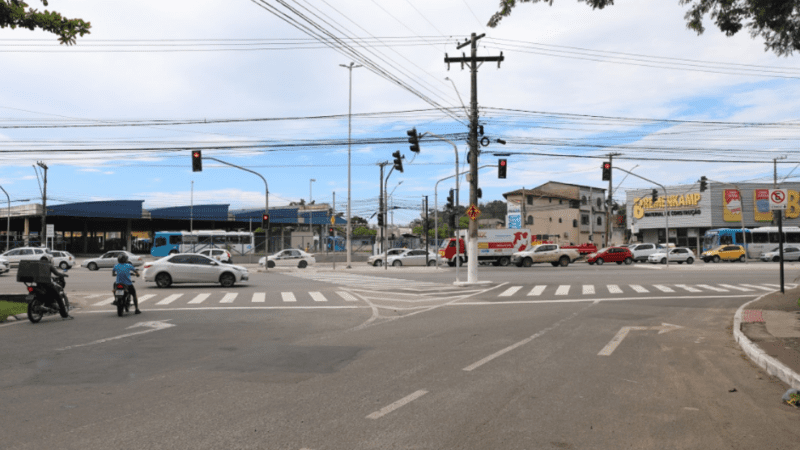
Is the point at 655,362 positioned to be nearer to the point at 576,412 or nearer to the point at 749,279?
the point at 576,412

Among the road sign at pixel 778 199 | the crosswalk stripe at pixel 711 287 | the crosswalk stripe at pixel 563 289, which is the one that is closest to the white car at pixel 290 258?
the crosswalk stripe at pixel 563 289

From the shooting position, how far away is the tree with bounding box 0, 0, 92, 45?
30.2 ft

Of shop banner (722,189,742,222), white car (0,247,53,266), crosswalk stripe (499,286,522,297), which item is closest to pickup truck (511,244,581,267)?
crosswalk stripe (499,286,522,297)

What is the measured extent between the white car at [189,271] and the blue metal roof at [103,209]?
42.5 meters

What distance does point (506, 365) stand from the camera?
8141 mm

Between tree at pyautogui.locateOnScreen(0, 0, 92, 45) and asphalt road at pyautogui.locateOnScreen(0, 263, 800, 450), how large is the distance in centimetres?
529

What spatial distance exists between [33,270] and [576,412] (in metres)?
12.9

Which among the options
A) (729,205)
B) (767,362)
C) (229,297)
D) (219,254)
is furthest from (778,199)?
(729,205)

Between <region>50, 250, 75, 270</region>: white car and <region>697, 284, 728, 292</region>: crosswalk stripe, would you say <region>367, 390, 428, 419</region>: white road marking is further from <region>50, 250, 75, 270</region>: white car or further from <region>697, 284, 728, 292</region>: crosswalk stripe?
<region>50, 250, 75, 270</region>: white car

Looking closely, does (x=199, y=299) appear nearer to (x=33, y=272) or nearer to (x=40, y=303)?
(x=40, y=303)

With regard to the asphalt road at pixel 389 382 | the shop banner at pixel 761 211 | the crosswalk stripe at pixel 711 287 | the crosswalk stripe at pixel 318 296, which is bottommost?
the crosswalk stripe at pixel 711 287

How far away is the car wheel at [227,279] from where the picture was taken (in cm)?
2442

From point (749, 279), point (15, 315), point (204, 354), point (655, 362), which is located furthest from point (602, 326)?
point (749, 279)

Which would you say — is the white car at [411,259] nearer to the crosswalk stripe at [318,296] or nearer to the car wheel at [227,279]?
the car wheel at [227,279]
